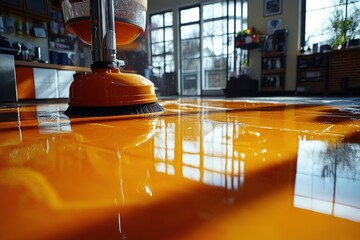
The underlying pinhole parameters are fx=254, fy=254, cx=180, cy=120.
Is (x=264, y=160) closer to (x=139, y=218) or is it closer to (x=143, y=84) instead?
(x=139, y=218)

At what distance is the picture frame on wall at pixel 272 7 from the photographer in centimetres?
591

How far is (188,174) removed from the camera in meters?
0.34

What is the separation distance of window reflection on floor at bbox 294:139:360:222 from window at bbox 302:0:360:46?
6.05m

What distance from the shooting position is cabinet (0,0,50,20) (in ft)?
13.8

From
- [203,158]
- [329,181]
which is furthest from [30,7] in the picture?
[329,181]

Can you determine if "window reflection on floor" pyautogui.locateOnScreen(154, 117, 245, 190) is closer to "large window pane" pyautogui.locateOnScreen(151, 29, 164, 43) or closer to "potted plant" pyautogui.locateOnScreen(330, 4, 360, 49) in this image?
"potted plant" pyautogui.locateOnScreen(330, 4, 360, 49)

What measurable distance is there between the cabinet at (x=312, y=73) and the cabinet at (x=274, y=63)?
375 millimetres

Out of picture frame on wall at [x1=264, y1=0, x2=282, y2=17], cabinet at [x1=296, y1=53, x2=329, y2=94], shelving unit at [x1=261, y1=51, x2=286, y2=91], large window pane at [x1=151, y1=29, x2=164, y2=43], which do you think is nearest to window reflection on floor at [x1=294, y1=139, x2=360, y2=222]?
cabinet at [x1=296, y1=53, x2=329, y2=94]

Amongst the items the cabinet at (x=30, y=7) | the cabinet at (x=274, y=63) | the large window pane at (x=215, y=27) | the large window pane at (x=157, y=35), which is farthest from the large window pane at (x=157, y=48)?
the cabinet at (x=30, y=7)

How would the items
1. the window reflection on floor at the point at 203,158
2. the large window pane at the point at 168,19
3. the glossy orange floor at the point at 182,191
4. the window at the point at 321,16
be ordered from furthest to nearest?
the large window pane at the point at 168,19
the window at the point at 321,16
the window reflection on floor at the point at 203,158
the glossy orange floor at the point at 182,191

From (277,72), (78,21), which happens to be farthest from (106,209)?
(277,72)

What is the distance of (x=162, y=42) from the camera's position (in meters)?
7.90

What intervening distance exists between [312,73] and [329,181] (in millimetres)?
5881

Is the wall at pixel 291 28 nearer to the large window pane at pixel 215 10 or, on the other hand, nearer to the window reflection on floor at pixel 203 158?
the large window pane at pixel 215 10
